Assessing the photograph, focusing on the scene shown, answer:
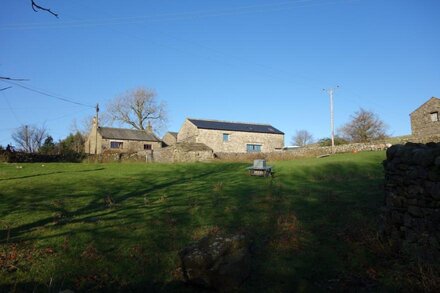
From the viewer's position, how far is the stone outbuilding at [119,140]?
175 feet

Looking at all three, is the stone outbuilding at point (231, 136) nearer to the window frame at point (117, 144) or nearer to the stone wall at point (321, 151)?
the window frame at point (117, 144)

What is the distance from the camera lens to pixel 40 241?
8281 millimetres

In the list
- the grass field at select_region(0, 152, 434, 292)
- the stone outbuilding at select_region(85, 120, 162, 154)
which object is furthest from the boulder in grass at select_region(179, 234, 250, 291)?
the stone outbuilding at select_region(85, 120, 162, 154)

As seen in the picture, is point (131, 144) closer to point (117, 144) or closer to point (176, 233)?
point (117, 144)

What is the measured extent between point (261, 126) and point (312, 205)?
158 ft

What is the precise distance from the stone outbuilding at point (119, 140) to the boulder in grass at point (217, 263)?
1797 inches

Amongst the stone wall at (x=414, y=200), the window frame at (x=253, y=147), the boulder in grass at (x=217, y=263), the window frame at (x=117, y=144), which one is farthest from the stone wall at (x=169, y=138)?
the boulder in grass at (x=217, y=263)

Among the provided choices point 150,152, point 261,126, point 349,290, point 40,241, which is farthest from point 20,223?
point 261,126

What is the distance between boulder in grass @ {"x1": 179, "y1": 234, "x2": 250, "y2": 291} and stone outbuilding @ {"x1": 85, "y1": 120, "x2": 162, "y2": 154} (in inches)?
1797

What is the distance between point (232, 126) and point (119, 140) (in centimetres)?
1784

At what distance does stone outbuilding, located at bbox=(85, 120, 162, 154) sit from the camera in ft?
175

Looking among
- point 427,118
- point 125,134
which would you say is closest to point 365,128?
point 427,118

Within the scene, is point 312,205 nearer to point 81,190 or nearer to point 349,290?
point 349,290

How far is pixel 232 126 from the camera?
2176 inches
